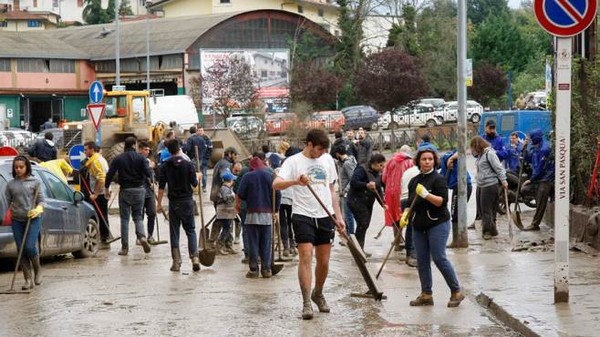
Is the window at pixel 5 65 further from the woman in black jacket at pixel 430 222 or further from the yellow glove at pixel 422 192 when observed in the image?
the yellow glove at pixel 422 192

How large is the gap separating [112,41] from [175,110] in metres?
32.8

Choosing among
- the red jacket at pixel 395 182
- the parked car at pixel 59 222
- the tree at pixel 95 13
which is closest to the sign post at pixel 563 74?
the red jacket at pixel 395 182

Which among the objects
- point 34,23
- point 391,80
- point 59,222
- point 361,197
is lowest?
point 59,222

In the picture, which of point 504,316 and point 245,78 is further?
point 245,78

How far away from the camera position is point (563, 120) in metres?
11.0

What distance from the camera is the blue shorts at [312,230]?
445 inches

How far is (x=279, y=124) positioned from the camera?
2069 inches

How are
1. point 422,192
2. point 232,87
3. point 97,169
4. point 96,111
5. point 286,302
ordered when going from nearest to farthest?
point 422,192
point 286,302
point 97,169
point 96,111
point 232,87

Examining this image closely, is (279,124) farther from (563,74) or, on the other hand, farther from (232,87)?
(563,74)

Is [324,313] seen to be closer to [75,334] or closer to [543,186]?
[75,334]

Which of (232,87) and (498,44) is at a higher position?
(498,44)

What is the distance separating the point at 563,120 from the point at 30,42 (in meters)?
71.0

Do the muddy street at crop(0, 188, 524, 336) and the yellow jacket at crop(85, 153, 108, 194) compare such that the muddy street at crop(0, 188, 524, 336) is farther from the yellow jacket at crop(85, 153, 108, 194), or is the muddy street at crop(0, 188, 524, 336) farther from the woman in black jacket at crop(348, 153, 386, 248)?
the yellow jacket at crop(85, 153, 108, 194)

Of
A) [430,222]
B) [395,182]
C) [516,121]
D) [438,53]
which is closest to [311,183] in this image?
[430,222]
